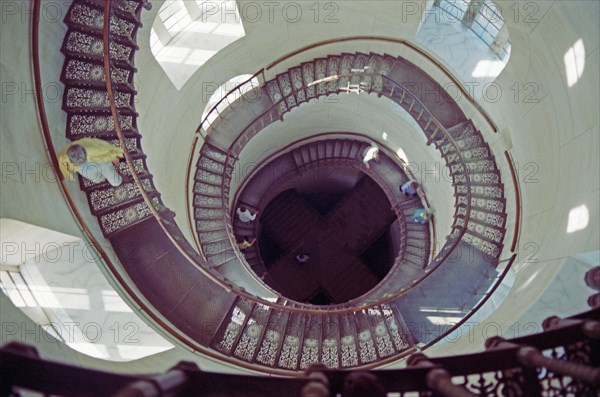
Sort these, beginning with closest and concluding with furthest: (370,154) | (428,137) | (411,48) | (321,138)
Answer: (428,137) < (411,48) < (370,154) < (321,138)

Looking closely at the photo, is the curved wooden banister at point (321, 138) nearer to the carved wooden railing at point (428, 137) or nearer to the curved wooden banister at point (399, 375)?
the carved wooden railing at point (428, 137)

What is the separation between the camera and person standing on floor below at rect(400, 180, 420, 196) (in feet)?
41.1

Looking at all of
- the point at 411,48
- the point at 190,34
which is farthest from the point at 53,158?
the point at 411,48

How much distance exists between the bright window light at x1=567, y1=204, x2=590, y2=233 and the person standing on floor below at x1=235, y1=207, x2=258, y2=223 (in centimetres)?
884

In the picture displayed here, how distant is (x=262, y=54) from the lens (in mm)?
10156

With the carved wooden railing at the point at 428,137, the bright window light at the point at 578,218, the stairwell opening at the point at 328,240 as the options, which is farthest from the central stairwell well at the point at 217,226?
the stairwell opening at the point at 328,240

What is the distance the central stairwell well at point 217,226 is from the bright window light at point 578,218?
9.91 feet

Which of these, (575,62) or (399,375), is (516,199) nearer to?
(575,62)

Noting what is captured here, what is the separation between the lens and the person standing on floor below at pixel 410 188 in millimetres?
12516

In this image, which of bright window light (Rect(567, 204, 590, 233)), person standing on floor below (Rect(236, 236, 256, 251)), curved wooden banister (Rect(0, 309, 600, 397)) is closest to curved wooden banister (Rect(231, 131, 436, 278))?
person standing on floor below (Rect(236, 236, 256, 251))

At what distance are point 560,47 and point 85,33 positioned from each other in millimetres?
6414

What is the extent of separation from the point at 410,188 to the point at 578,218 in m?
7.54

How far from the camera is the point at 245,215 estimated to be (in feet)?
41.6

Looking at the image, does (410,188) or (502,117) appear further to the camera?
(410,188)
